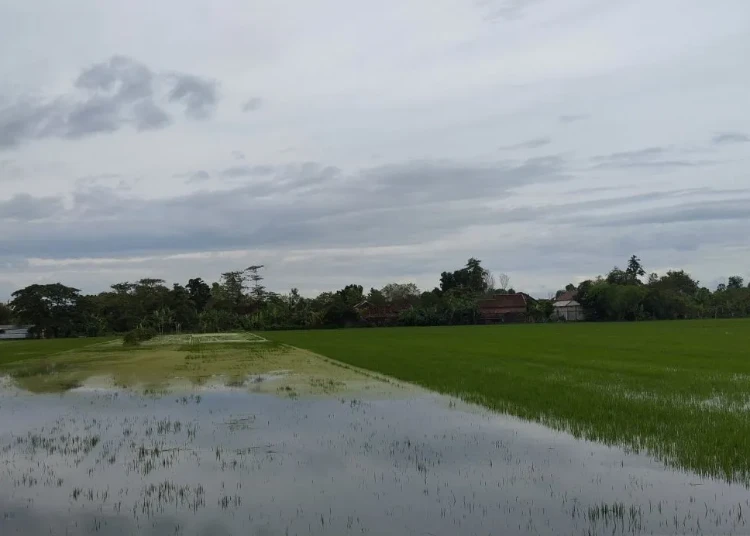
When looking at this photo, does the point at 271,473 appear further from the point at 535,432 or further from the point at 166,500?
the point at 535,432

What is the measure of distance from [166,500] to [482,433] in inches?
192

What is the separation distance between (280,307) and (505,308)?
31196 millimetres

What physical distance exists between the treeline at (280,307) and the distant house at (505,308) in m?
1.17

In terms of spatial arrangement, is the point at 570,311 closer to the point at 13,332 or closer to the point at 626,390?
the point at 13,332

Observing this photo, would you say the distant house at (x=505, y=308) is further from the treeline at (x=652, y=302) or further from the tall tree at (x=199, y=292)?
the tall tree at (x=199, y=292)

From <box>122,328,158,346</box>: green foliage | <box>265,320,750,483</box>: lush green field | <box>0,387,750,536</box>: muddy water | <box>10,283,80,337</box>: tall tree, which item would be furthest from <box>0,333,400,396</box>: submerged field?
<box>10,283,80,337</box>: tall tree

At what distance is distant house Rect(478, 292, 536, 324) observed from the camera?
84750 millimetres

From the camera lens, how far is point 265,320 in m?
75.6

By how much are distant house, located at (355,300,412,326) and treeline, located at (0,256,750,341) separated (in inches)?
5.2

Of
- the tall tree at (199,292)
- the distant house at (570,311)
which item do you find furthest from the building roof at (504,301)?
the tall tree at (199,292)

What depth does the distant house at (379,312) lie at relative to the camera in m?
82.6

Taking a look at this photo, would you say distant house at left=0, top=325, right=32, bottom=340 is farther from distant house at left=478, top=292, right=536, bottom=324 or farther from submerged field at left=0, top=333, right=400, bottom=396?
distant house at left=478, top=292, right=536, bottom=324

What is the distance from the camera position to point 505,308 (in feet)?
290

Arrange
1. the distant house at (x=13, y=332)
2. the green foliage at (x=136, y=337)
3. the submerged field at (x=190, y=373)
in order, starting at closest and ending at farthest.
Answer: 1. the submerged field at (x=190, y=373)
2. the green foliage at (x=136, y=337)
3. the distant house at (x=13, y=332)
